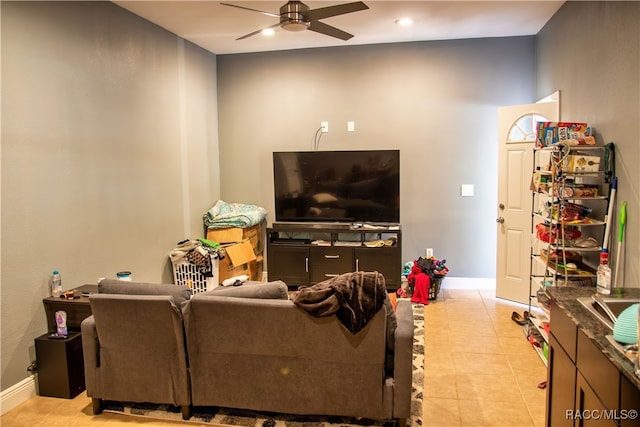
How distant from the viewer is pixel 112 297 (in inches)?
100

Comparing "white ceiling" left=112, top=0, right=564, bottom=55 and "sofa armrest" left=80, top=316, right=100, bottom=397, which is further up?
"white ceiling" left=112, top=0, right=564, bottom=55

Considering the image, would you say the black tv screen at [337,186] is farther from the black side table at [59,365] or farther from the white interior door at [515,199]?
the black side table at [59,365]

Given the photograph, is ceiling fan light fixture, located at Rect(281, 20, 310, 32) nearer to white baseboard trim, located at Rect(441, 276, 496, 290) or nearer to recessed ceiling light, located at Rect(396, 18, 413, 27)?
recessed ceiling light, located at Rect(396, 18, 413, 27)

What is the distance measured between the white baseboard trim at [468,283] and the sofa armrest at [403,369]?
3.07 metres

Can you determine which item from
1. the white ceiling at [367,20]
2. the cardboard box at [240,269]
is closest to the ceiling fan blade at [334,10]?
the white ceiling at [367,20]

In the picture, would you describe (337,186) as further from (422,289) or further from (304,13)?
(304,13)

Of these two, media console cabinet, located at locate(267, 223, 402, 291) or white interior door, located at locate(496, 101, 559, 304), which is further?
media console cabinet, located at locate(267, 223, 402, 291)

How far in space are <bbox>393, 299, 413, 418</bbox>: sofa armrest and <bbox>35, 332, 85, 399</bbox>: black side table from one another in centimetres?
207

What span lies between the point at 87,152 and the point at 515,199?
4.02 meters

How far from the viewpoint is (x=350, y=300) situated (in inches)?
92.0

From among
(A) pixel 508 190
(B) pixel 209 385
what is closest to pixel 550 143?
(A) pixel 508 190

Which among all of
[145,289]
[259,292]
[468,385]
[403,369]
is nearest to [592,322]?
[403,369]

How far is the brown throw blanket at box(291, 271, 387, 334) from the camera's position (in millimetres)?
2334

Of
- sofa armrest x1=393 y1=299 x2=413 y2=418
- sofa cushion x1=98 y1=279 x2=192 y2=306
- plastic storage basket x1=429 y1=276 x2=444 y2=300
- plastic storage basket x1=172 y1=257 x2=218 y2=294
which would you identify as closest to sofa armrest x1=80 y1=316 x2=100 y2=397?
sofa cushion x1=98 y1=279 x2=192 y2=306
